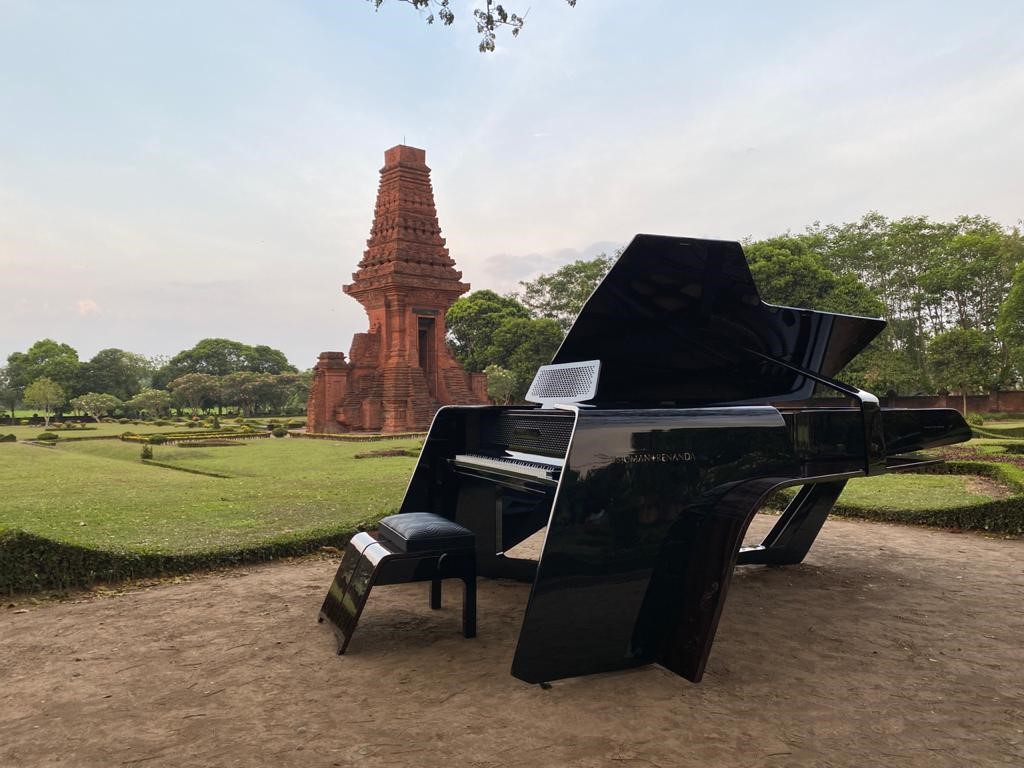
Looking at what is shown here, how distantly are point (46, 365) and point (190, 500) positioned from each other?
203 ft

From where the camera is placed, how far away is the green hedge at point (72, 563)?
5336 mm

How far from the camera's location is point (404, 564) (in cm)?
414

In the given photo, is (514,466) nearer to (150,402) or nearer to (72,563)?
(72,563)

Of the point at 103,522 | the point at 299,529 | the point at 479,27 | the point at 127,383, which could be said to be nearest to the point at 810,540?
the point at 299,529

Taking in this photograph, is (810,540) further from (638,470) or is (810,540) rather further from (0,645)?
(0,645)

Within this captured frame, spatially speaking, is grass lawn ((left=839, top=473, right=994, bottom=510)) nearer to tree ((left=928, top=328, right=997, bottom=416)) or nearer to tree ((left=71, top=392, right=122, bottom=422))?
tree ((left=928, top=328, right=997, bottom=416))

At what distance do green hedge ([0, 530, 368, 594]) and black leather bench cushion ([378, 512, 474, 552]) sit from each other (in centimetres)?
273

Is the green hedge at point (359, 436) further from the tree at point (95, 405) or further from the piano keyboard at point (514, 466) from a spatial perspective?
the tree at point (95, 405)

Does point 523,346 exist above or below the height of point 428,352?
above

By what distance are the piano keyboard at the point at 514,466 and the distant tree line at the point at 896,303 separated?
35.3m

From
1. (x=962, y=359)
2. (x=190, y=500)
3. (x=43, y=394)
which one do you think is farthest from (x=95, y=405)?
(x=962, y=359)

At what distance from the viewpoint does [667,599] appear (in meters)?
3.84

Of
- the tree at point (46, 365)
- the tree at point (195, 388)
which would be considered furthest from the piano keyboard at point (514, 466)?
the tree at point (46, 365)

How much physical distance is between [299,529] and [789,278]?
35955mm
